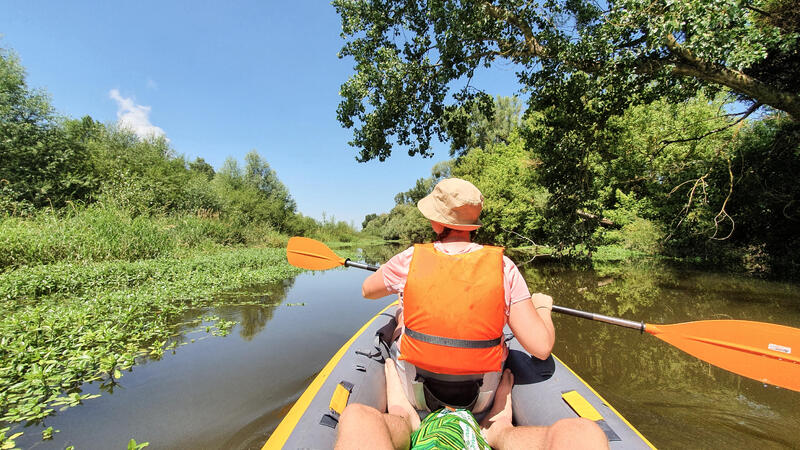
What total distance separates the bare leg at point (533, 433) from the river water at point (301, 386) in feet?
4.48

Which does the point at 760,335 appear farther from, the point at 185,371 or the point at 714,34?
the point at 185,371

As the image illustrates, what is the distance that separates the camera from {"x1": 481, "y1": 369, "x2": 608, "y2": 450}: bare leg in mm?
952

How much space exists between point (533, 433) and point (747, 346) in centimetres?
194

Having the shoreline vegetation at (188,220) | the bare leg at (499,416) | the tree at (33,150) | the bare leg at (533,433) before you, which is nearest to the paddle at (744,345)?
the bare leg at (499,416)

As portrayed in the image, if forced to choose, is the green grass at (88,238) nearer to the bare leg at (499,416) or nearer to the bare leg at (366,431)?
the bare leg at (366,431)

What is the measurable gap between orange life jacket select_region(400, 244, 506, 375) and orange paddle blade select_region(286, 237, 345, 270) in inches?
86.9

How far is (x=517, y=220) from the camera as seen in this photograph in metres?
17.0

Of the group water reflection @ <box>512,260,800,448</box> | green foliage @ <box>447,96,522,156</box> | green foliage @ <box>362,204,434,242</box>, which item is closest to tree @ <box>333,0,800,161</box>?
water reflection @ <box>512,260,800,448</box>

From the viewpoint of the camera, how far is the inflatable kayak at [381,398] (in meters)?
1.29

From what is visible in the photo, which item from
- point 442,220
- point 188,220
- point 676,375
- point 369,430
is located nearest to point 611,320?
point 676,375

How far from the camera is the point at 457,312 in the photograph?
1274mm

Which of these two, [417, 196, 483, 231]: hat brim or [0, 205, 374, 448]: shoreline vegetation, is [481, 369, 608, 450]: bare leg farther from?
[0, 205, 374, 448]: shoreline vegetation

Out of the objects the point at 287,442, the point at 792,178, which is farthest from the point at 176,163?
the point at 792,178

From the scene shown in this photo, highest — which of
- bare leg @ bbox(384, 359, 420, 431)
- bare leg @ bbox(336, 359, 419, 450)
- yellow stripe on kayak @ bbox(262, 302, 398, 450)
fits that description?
bare leg @ bbox(336, 359, 419, 450)
